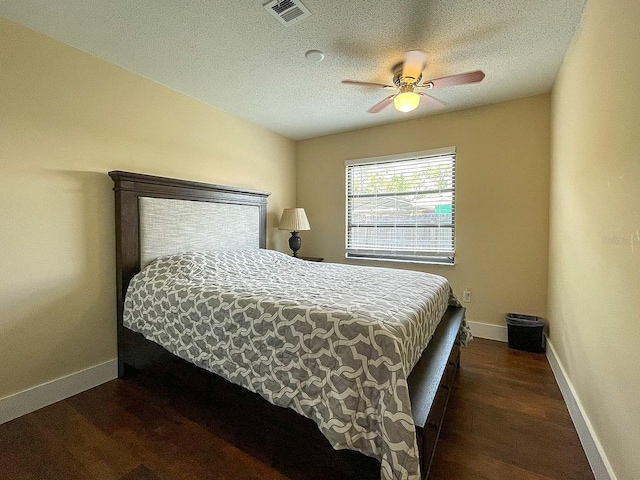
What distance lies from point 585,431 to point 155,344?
102 inches

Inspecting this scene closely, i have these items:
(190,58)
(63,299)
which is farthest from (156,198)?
(190,58)

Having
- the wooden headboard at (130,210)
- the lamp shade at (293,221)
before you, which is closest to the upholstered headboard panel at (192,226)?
the wooden headboard at (130,210)

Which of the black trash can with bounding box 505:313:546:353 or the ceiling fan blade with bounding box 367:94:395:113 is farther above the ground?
the ceiling fan blade with bounding box 367:94:395:113

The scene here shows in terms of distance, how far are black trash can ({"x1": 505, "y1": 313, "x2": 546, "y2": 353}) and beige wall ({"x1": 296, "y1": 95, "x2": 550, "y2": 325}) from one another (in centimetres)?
21

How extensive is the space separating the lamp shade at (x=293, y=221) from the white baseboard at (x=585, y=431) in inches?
109

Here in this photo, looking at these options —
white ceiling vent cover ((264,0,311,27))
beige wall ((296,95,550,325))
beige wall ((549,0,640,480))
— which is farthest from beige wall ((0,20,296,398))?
beige wall ((549,0,640,480))

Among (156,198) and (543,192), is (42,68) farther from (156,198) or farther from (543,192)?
(543,192)

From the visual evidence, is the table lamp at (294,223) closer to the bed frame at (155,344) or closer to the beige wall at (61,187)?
the bed frame at (155,344)

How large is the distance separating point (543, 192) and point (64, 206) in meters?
4.00

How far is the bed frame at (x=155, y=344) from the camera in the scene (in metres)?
1.43

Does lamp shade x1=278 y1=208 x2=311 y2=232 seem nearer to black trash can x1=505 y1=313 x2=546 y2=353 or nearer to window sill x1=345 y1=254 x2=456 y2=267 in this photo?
window sill x1=345 y1=254 x2=456 y2=267

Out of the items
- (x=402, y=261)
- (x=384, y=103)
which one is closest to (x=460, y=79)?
(x=384, y=103)

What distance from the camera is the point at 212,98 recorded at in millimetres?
2941

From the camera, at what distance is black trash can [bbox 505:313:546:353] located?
2748 millimetres
